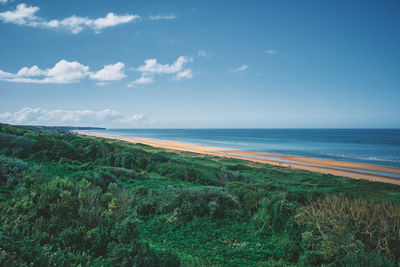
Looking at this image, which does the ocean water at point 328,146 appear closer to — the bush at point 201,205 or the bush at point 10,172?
the bush at point 201,205

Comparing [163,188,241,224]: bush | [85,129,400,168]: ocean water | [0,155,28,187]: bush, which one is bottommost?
[85,129,400,168]: ocean water

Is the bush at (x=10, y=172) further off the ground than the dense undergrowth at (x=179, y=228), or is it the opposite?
the bush at (x=10, y=172)

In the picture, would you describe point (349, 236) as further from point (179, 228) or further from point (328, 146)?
point (328, 146)

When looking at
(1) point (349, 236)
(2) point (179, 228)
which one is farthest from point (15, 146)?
(1) point (349, 236)

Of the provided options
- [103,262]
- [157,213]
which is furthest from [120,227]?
[157,213]

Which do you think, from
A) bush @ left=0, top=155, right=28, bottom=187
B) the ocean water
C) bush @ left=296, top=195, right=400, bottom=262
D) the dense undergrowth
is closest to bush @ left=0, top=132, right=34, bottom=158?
the dense undergrowth

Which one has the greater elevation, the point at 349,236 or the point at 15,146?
the point at 15,146

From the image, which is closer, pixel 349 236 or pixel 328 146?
pixel 349 236

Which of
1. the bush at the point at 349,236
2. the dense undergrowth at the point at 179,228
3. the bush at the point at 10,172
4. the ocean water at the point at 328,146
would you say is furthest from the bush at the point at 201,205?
the ocean water at the point at 328,146

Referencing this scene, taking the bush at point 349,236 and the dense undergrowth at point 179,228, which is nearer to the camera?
the dense undergrowth at point 179,228

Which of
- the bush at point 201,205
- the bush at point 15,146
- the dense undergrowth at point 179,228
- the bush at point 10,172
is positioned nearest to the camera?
the dense undergrowth at point 179,228

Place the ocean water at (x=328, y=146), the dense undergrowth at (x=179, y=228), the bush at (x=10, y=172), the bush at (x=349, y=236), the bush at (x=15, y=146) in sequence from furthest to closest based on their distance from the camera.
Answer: the ocean water at (x=328, y=146) → the bush at (x=15, y=146) → the bush at (x=10, y=172) → the bush at (x=349, y=236) → the dense undergrowth at (x=179, y=228)

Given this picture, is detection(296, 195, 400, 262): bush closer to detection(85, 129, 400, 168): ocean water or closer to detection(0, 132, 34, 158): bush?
detection(0, 132, 34, 158): bush

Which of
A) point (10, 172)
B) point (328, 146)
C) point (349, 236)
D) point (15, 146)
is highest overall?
point (15, 146)
